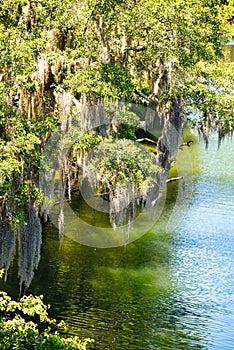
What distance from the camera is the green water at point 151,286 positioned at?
42.0 ft

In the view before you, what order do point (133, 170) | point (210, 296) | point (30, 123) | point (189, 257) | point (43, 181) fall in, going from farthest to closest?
point (189, 257) < point (210, 296) < point (133, 170) < point (43, 181) < point (30, 123)

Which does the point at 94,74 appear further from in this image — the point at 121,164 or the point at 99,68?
the point at 121,164

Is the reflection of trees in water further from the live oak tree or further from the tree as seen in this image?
the tree

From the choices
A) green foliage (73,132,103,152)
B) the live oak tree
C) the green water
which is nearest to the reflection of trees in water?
the green water

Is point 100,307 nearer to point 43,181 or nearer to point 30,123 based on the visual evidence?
point 43,181

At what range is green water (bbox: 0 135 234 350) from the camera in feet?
42.0

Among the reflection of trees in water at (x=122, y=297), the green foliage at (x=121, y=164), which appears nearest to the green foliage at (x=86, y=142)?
the green foliage at (x=121, y=164)

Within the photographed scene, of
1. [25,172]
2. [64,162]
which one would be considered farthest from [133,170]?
[25,172]

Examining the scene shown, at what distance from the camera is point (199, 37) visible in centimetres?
1410

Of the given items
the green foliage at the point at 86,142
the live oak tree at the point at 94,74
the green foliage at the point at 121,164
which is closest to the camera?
the live oak tree at the point at 94,74

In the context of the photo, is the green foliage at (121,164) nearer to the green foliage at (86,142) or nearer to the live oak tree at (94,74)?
the live oak tree at (94,74)

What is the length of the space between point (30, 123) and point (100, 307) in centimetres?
417

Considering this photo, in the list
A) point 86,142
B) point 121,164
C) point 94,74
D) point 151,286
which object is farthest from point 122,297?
point 94,74

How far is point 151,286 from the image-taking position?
15070 mm
